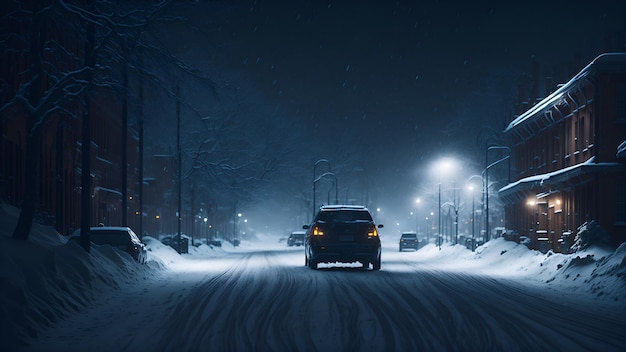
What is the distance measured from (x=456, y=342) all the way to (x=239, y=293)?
8.96 m

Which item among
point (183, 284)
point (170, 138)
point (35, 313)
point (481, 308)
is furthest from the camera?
point (170, 138)

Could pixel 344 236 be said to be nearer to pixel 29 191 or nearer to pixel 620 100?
pixel 29 191

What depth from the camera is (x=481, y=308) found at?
621 inches

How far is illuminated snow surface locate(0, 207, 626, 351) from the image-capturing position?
11117mm

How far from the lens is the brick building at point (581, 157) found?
3497 centimetres

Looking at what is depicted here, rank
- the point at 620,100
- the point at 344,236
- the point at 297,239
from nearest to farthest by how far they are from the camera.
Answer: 1. the point at 344,236
2. the point at 620,100
3. the point at 297,239

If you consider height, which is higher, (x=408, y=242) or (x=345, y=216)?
(x=345, y=216)

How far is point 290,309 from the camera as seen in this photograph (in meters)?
15.3

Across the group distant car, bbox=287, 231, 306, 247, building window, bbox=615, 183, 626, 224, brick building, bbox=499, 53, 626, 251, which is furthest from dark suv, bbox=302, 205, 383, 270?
distant car, bbox=287, 231, 306, 247

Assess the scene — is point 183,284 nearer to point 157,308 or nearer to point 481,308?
point 157,308

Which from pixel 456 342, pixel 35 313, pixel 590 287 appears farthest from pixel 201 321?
pixel 590 287

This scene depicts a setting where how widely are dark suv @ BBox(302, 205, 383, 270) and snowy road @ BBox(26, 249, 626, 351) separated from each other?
14.6ft

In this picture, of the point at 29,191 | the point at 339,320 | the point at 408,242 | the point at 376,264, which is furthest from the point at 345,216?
the point at 408,242

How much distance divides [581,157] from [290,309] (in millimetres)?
25970
